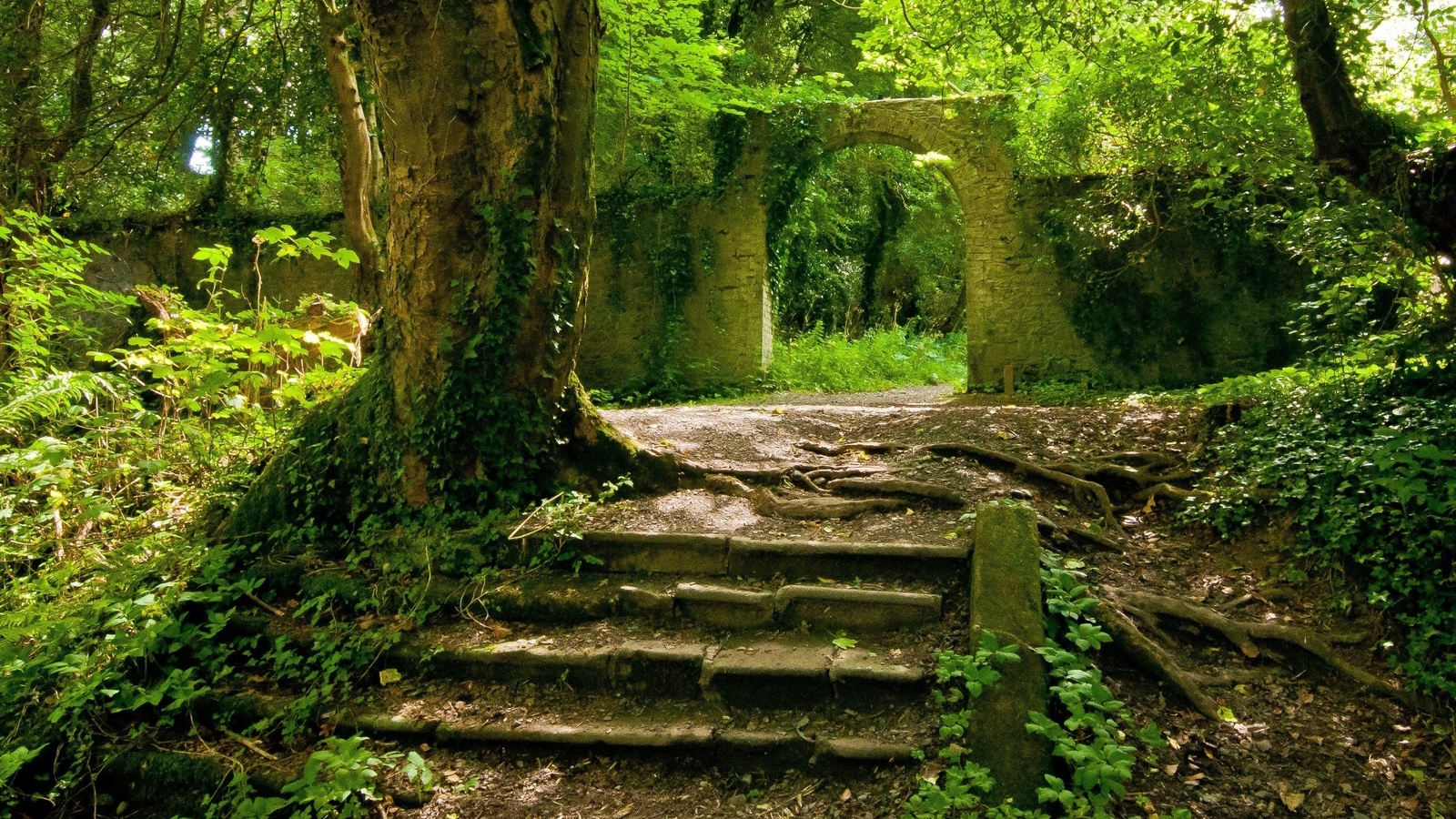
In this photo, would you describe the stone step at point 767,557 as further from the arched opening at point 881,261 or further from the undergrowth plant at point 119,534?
the arched opening at point 881,261

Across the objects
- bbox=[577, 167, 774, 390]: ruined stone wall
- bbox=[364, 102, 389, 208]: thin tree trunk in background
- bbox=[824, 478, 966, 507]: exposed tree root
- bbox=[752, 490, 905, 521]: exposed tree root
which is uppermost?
bbox=[364, 102, 389, 208]: thin tree trunk in background

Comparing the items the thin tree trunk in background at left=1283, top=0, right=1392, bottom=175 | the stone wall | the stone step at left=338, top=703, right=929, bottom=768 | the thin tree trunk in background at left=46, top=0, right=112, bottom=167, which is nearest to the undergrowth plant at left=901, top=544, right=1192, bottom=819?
the stone step at left=338, top=703, right=929, bottom=768

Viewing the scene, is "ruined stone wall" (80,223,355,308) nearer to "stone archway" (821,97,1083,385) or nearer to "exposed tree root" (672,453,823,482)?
"stone archway" (821,97,1083,385)

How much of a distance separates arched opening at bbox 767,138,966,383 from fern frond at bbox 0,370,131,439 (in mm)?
8547

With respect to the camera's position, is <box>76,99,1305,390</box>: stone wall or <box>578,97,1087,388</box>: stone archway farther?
<box>578,97,1087,388</box>: stone archway

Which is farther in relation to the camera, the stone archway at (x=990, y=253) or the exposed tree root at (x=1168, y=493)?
the stone archway at (x=990, y=253)

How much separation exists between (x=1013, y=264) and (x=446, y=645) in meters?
8.23

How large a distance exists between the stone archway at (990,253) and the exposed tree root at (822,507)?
5693 mm

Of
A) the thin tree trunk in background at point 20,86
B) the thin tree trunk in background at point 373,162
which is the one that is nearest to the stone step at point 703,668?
the thin tree trunk in background at point 20,86

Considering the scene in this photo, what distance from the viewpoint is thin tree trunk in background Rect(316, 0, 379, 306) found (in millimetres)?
6672

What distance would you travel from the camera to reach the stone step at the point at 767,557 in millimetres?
3754

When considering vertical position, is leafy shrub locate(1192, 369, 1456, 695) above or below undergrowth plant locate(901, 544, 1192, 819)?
above

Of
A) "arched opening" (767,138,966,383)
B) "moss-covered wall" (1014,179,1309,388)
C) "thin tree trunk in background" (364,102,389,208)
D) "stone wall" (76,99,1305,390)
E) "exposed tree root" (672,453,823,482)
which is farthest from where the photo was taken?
"arched opening" (767,138,966,383)

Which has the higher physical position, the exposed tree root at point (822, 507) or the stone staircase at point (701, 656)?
the exposed tree root at point (822, 507)
